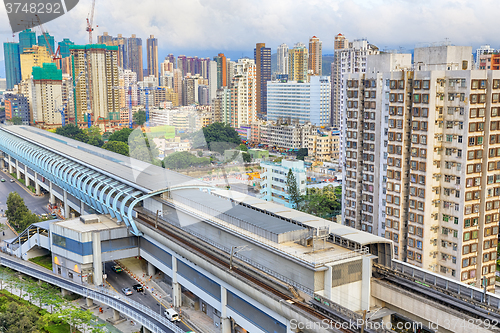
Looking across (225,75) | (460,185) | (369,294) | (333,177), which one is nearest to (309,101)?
(333,177)

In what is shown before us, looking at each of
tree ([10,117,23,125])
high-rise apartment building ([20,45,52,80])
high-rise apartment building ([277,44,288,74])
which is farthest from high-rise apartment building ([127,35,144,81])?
tree ([10,117,23,125])

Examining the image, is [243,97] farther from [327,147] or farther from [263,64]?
[263,64]

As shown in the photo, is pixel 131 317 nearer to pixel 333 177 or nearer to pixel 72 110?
pixel 333 177

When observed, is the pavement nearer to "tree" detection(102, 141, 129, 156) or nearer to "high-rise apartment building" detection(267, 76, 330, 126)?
"tree" detection(102, 141, 129, 156)

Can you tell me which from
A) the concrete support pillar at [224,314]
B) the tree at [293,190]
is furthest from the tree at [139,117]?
the concrete support pillar at [224,314]

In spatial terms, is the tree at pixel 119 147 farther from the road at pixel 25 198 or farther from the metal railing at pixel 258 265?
the metal railing at pixel 258 265

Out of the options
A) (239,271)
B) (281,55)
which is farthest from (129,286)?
(281,55)
